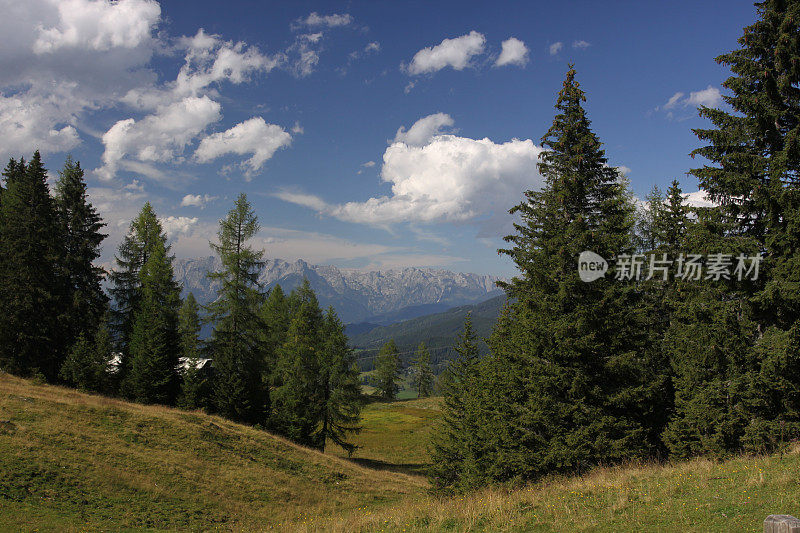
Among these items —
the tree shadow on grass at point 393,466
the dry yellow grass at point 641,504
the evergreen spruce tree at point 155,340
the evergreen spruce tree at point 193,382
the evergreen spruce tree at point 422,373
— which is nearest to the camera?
the dry yellow grass at point 641,504

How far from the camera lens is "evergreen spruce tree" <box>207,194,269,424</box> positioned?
102ft

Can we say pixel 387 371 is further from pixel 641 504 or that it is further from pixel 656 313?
pixel 641 504

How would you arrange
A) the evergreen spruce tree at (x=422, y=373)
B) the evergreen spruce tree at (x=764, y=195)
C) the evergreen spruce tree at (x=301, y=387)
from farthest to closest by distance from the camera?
the evergreen spruce tree at (x=422, y=373), the evergreen spruce tree at (x=301, y=387), the evergreen spruce tree at (x=764, y=195)

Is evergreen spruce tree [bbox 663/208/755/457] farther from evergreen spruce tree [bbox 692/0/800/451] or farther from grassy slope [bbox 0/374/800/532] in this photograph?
grassy slope [bbox 0/374/800/532]

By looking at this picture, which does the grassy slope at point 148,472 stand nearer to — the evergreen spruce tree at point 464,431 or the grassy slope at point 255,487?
the grassy slope at point 255,487

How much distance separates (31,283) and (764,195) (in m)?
44.0

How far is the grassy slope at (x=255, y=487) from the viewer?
946 centimetres

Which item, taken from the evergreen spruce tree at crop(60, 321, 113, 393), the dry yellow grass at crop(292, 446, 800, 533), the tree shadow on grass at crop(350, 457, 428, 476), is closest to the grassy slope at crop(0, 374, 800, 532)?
the dry yellow grass at crop(292, 446, 800, 533)

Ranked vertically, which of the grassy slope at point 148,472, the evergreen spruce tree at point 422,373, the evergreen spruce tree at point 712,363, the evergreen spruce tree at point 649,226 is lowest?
the evergreen spruce tree at point 422,373

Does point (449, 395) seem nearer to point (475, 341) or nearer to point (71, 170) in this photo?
point (475, 341)

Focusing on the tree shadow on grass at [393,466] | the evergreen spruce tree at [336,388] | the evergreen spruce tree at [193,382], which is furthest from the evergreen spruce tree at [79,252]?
the tree shadow on grass at [393,466]

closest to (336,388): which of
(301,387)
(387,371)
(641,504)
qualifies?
(301,387)

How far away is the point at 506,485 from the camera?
15.8 metres

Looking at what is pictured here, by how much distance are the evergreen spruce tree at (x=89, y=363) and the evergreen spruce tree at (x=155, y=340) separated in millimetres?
1661
